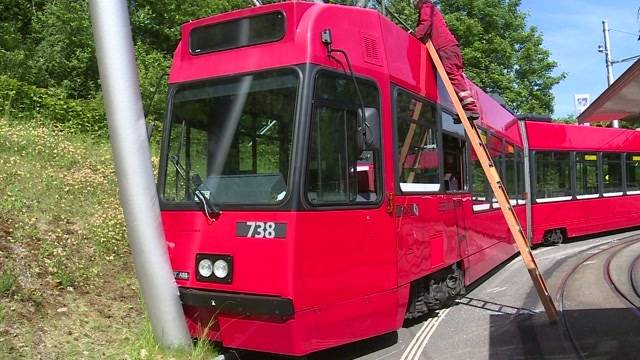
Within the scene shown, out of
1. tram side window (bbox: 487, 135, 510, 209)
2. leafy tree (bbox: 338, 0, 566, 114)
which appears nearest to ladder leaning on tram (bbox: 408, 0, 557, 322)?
tram side window (bbox: 487, 135, 510, 209)

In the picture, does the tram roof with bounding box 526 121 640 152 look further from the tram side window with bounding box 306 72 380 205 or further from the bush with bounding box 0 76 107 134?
the tram side window with bounding box 306 72 380 205

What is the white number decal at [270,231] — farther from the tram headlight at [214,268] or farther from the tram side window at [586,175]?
the tram side window at [586,175]

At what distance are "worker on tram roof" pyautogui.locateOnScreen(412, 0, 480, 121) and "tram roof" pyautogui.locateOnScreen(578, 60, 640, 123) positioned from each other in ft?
6.26

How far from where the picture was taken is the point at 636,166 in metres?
18.2

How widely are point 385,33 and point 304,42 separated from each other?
4.07 feet

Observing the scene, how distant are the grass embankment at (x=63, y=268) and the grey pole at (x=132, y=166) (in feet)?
1.48

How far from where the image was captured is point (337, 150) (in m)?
5.22

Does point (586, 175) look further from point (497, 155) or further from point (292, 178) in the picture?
point (292, 178)

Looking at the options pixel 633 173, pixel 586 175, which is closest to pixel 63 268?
pixel 586 175

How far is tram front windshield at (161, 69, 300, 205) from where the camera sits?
512cm

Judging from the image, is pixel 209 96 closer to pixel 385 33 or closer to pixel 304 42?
pixel 304 42

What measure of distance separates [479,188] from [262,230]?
498 cm

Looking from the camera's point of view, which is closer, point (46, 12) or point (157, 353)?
point (157, 353)

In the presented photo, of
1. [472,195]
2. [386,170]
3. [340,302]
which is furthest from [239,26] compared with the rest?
[472,195]
